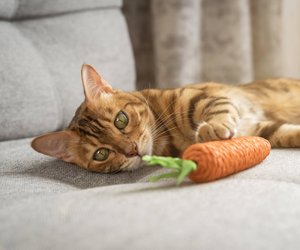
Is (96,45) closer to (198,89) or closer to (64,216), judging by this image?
(198,89)

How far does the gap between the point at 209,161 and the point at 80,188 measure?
456 mm

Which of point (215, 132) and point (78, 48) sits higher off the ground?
point (78, 48)

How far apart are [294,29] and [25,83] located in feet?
6.42

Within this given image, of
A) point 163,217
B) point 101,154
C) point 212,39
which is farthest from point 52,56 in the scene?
point 163,217

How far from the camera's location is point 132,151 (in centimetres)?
147

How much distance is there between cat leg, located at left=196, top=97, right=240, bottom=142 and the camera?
133 centimetres

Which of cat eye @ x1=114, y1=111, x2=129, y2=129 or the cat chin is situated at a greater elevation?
cat eye @ x1=114, y1=111, x2=129, y2=129

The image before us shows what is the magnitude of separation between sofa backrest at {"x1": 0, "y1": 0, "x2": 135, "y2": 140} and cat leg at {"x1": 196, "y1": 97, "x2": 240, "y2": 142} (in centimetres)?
75

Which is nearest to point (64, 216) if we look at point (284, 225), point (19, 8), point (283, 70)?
point (284, 225)

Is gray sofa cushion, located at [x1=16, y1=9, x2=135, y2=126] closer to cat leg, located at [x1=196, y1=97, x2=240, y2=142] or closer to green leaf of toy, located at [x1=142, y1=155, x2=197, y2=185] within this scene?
cat leg, located at [x1=196, y1=97, x2=240, y2=142]

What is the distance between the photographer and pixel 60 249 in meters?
0.78

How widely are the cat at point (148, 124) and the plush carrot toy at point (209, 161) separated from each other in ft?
0.46

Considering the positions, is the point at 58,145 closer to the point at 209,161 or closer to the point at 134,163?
the point at 134,163

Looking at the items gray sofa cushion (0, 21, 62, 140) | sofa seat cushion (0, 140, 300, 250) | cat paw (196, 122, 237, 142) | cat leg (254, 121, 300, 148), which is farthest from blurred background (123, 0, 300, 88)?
sofa seat cushion (0, 140, 300, 250)
